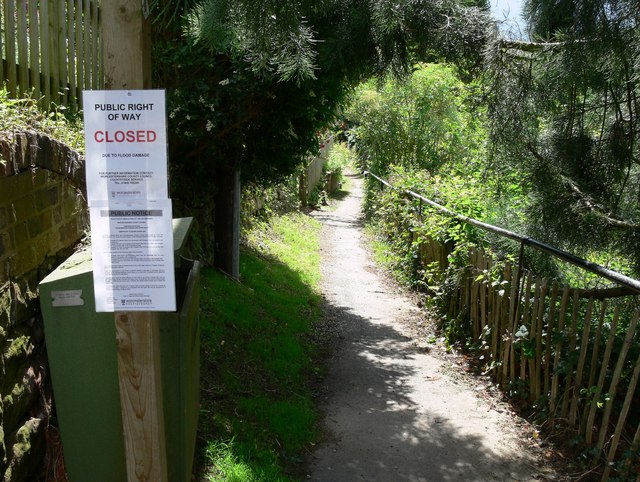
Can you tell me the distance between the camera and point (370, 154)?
1933cm

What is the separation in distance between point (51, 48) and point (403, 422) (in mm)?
4007

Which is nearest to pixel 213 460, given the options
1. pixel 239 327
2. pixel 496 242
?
pixel 239 327

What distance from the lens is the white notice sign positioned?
238cm

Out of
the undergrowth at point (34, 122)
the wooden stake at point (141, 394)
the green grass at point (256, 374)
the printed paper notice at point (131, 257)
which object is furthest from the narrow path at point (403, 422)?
the undergrowth at point (34, 122)

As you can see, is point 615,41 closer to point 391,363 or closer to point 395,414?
point 395,414

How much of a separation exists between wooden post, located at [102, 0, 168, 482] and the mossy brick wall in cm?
63

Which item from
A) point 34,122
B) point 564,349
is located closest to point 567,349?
point 564,349

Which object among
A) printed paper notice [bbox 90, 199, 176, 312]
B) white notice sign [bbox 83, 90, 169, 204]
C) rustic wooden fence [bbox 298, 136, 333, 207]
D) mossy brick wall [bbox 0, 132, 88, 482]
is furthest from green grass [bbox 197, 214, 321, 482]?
rustic wooden fence [bbox 298, 136, 333, 207]

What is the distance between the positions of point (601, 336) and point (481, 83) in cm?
209

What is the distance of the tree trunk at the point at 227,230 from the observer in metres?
8.45

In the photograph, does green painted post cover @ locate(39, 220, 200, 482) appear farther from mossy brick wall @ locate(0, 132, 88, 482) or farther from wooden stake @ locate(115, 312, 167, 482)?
wooden stake @ locate(115, 312, 167, 482)

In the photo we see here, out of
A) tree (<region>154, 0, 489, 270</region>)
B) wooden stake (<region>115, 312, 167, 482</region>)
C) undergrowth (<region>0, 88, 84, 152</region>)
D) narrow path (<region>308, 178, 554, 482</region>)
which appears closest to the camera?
wooden stake (<region>115, 312, 167, 482</region>)

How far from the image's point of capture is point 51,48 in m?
4.70

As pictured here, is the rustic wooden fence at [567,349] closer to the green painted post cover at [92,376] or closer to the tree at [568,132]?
the tree at [568,132]
